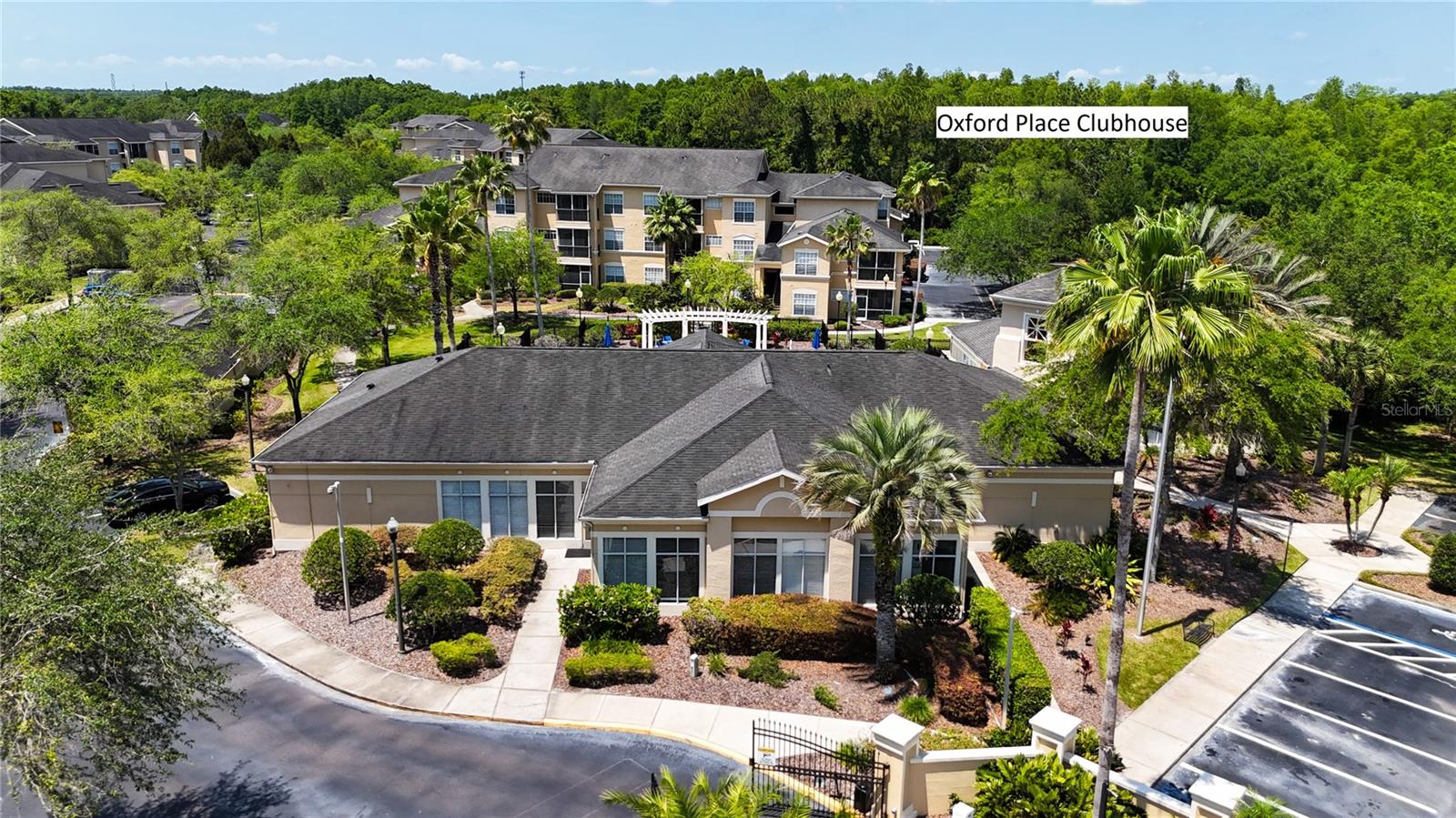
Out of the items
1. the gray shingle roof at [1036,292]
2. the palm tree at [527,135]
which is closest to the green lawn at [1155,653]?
the gray shingle roof at [1036,292]

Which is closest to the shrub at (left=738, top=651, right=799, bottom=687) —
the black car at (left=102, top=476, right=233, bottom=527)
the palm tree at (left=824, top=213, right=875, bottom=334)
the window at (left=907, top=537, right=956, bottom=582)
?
the window at (left=907, top=537, right=956, bottom=582)

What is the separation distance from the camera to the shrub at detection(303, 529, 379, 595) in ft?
92.2

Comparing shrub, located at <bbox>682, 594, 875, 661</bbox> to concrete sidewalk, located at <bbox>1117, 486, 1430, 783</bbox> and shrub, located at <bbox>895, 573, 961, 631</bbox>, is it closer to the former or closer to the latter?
shrub, located at <bbox>895, 573, 961, 631</bbox>

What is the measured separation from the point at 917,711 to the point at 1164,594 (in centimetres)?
1169

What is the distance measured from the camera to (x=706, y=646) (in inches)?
1006

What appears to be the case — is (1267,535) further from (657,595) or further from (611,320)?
(611,320)

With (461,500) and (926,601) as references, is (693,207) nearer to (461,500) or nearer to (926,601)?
(461,500)

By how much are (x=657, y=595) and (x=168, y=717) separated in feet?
42.3

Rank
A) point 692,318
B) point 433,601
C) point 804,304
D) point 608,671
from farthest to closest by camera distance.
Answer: point 804,304 → point 692,318 → point 433,601 → point 608,671

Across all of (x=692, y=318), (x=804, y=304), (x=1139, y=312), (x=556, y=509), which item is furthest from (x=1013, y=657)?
(x=804, y=304)

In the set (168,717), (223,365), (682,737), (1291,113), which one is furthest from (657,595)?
(1291,113)

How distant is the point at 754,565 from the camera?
27562mm

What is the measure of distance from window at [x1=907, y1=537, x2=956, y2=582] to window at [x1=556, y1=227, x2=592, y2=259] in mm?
53143

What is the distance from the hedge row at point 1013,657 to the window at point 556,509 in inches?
534
